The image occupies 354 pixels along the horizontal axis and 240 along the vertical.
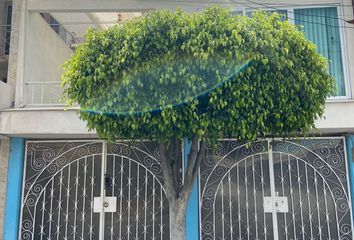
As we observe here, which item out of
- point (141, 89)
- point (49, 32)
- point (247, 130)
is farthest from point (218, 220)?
point (49, 32)

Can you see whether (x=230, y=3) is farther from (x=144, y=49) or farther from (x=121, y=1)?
(x=144, y=49)

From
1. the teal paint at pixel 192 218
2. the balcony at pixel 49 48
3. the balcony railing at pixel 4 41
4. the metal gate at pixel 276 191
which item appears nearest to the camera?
the teal paint at pixel 192 218

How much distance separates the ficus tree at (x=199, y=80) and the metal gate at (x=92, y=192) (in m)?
2.45

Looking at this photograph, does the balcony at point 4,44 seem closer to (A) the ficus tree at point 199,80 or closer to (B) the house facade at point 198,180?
(B) the house facade at point 198,180

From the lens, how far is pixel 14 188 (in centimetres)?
650

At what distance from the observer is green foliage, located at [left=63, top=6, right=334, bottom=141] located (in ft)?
13.1

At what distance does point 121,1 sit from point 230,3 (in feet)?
6.83

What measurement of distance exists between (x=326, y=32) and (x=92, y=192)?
17.1ft

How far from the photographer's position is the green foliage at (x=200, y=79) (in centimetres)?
400

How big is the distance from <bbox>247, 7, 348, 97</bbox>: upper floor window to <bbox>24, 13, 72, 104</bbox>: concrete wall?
461cm

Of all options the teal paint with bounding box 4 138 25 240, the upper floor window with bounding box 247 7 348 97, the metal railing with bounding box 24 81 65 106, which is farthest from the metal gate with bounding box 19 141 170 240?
the upper floor window with bounding box 247 7 348 97

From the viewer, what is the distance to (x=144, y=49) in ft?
13.8

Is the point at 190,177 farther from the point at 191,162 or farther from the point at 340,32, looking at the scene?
the point at 340,32

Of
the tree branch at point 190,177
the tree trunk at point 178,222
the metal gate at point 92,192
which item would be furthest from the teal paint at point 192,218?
the tree trunk at point 178,222
